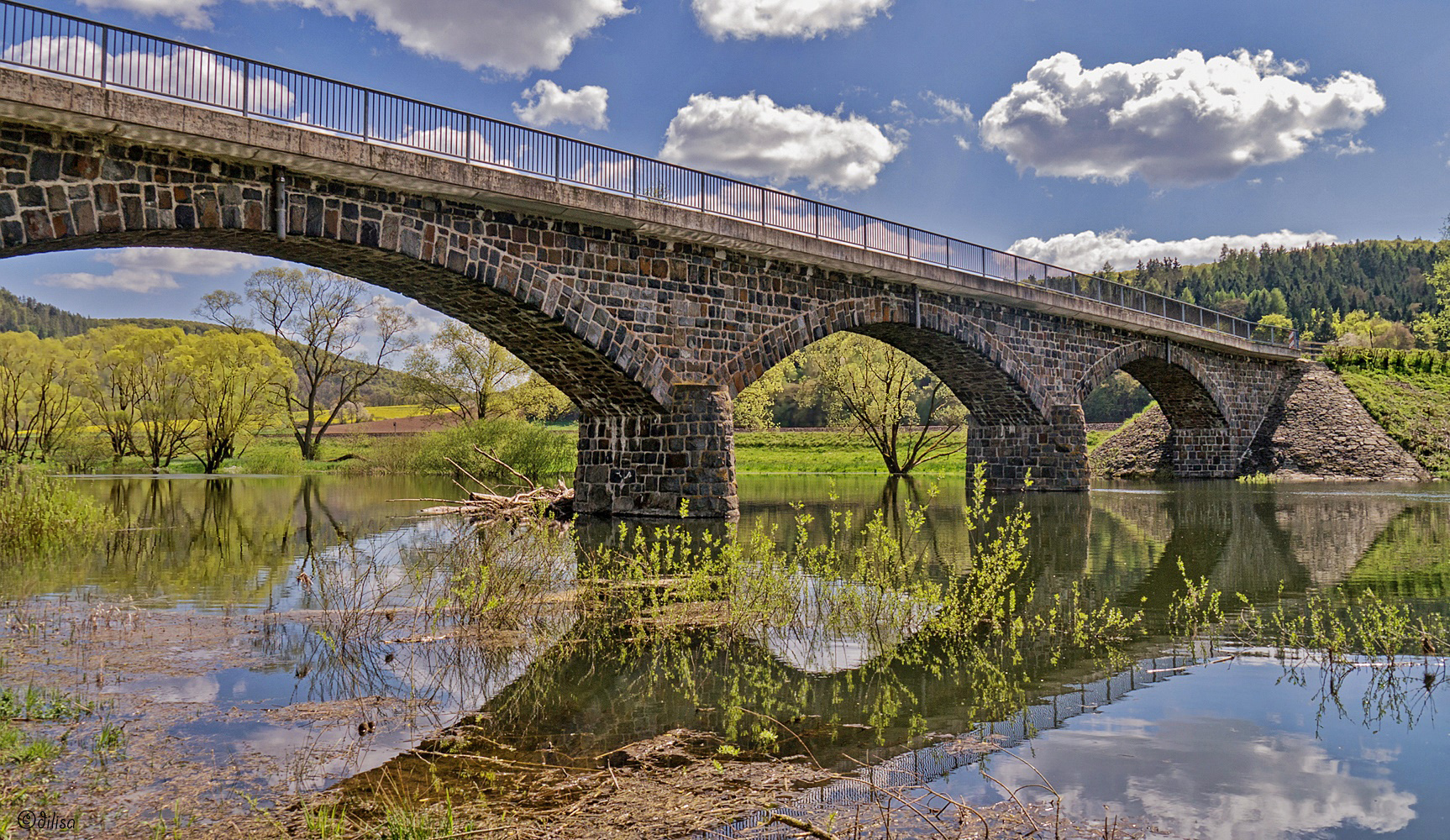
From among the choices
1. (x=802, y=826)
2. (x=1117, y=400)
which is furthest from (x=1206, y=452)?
(x=1117, y=400)

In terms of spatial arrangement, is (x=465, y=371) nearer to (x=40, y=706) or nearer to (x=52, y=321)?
(x=40, y=706)

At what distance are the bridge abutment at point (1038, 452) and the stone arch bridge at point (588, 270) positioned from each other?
A: 8 cm

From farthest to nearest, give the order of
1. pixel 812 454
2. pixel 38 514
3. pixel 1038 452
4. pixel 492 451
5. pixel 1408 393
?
pixel 812 454 → pixel 1408 393 → pixel 492 451 → pixel 1038 452 → pixel 38 514

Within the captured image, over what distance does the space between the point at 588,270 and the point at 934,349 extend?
42.6 ft

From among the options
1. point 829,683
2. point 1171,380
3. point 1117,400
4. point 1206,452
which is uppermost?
point 1117,400

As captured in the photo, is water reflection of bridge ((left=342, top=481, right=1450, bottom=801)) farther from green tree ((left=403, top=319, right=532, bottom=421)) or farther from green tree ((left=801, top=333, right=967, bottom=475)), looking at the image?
green tree ((left=403, top=319, right=532, bottom=421))

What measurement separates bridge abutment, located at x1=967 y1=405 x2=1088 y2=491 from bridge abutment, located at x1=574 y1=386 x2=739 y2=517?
13014mm

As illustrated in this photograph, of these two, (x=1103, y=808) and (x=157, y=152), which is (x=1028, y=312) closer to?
(x=157, y=152)

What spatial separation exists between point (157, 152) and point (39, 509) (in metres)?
5.75

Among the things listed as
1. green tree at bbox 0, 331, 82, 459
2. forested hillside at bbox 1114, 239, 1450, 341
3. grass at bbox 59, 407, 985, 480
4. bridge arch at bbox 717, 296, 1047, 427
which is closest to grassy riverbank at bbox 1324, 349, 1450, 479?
grass at bbox 59, 407, 985, 480

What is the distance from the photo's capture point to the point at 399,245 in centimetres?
1469

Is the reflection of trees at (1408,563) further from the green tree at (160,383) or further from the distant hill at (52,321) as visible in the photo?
the distant hill at (52,321)

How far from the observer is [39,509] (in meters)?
14.0

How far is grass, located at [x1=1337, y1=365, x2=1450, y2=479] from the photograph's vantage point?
36.6 m
